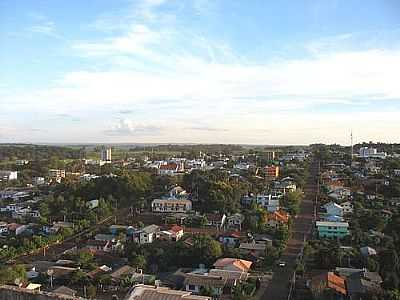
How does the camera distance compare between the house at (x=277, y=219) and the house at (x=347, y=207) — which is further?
the house at (x=347, y=207)

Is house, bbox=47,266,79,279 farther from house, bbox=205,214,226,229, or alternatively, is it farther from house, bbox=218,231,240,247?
house, bbox=205,214,226,229

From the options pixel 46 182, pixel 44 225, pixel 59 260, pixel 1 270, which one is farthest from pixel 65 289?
pixel 46 182

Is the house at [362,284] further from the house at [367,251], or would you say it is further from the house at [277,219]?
the house at [277,219]

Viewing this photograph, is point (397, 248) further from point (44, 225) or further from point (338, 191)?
point (44, 225)

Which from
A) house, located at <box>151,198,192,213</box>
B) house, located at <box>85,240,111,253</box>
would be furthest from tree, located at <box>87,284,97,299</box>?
house, located at <box>151,198,192,213</box>

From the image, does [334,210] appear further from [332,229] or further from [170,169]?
[170,169]

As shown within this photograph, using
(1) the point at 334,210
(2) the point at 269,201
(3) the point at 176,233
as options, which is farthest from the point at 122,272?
(1) the point at 334,210

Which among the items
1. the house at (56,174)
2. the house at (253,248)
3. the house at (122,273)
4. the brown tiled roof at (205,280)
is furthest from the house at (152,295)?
the house at (56,174)
